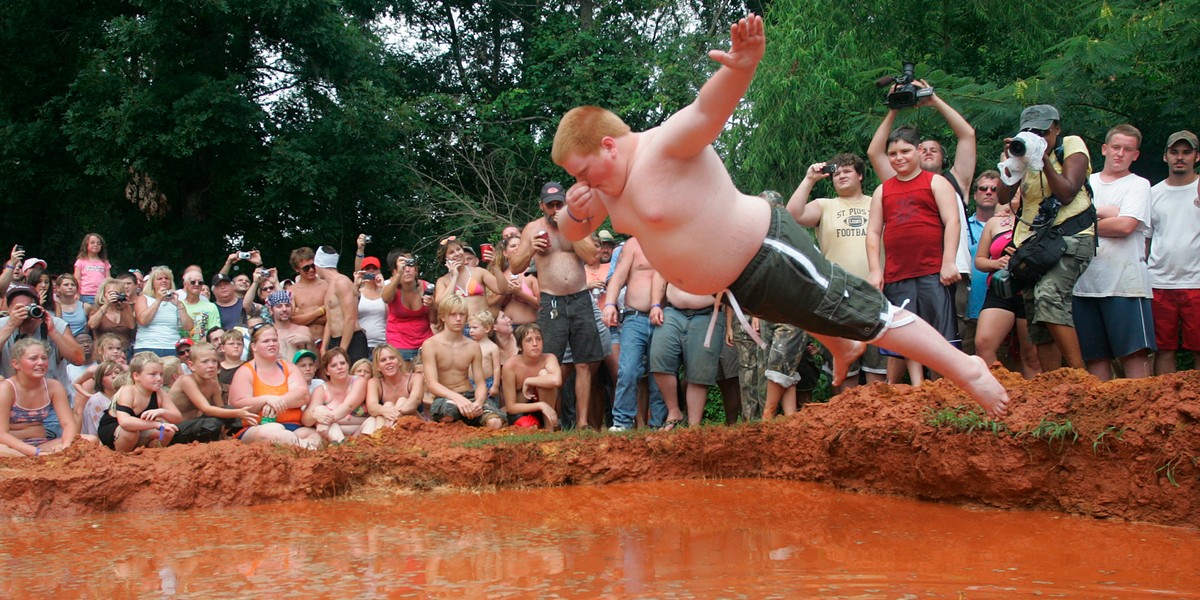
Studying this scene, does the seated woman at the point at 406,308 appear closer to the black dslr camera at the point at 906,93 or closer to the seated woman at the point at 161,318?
the seated woman at the point at 161,318

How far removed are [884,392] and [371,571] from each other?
326 cm

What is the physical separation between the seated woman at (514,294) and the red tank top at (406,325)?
66cm

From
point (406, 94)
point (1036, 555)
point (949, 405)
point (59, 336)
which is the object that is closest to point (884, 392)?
point (949, 405)

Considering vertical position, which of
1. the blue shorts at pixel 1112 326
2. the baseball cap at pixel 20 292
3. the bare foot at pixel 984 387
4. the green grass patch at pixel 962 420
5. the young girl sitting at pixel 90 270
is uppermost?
the young girl sitting at pixel 90 270

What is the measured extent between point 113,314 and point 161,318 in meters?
0.41

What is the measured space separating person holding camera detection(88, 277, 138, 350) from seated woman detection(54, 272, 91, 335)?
148 mm

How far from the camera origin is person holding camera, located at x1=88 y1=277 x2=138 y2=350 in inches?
342

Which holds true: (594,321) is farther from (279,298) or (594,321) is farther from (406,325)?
(279,298)

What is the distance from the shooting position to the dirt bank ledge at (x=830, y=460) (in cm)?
491

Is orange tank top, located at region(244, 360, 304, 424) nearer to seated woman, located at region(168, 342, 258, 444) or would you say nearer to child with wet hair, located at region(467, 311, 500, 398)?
seated woman, located at region(168, 342, 258, 444)

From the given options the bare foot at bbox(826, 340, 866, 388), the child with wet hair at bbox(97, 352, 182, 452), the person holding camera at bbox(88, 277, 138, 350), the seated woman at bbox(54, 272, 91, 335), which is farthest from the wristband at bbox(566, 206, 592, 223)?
the seated woman at bbox(54, 272, 91, 335)

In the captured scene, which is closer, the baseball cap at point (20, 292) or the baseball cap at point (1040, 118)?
the baseball cap at point (1040, 118)

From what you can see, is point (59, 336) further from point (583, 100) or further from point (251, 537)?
point (583, 100)

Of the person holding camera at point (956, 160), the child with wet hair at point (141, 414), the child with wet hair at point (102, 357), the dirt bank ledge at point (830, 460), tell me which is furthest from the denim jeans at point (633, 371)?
the child with wet hair at point (102, 357)
